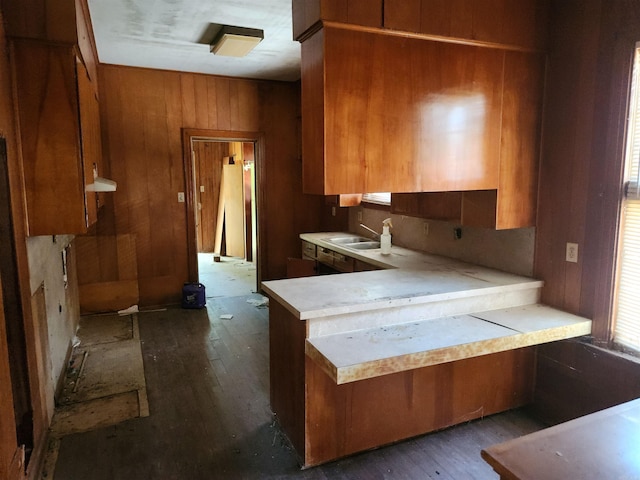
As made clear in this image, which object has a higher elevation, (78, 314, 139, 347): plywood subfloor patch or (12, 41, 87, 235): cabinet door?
(12, 41, 87, 235): cabinet door

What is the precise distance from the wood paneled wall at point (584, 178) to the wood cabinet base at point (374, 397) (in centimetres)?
28

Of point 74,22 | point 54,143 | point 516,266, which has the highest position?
point 74,22

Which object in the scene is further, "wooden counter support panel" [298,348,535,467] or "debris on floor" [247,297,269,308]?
"debris on floor" [247,297,269,308]

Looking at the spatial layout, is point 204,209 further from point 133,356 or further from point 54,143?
point 54,143

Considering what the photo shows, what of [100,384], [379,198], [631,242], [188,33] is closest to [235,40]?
Answer: [188,33]

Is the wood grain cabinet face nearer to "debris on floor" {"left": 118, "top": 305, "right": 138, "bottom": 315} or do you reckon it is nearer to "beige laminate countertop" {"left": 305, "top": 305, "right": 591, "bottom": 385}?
"beige laminate countertop" {"left": 305, "top": 305, "right": 591, "bottom": 385}

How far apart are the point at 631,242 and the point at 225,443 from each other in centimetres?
240

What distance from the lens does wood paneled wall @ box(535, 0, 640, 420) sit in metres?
2.15

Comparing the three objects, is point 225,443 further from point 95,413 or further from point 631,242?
point 631,242

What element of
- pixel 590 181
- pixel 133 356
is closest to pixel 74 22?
pixel 133 356

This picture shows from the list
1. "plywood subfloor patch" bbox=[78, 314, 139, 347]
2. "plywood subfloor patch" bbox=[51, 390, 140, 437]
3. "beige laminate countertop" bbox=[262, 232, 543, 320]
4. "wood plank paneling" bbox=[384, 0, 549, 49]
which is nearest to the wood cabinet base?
"beige laminate countertop" bbox=[262, 232, 543, 320]

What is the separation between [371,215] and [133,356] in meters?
2.56

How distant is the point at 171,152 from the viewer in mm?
4840

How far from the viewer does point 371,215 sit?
4.44 meters
